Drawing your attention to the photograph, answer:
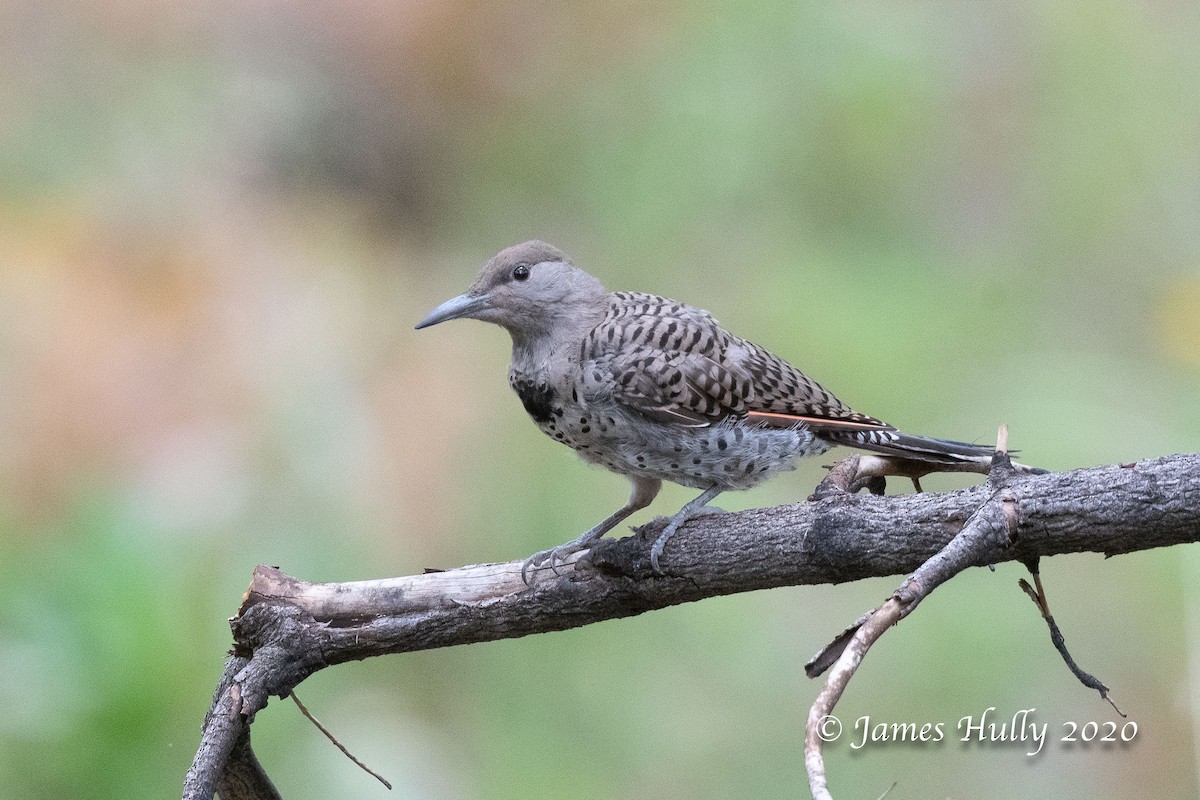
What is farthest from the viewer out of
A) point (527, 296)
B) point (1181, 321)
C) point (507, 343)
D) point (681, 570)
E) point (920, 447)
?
point (507, 343)

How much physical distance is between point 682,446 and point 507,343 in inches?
111

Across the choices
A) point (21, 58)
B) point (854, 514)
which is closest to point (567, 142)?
point (21, 58)

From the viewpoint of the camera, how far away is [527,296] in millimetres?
3242

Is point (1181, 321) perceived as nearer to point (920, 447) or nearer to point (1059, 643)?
point (920, 447)

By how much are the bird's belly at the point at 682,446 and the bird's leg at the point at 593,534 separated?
0.51 feet

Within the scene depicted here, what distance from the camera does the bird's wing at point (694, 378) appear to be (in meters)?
3.03

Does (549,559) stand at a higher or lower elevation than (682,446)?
lower

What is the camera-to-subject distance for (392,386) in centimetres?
520

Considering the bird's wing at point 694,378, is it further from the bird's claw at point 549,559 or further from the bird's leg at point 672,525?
the bird's claw at point 549,559

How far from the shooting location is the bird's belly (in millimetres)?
3047

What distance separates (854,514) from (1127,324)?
3277 millimetres

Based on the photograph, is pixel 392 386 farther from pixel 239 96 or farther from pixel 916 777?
pixel 916 777

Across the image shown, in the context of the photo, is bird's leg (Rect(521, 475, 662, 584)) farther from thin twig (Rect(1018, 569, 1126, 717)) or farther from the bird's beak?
thin twig (Rect(1018, 569, 1126, 717))

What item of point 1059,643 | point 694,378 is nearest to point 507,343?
point 694,378
